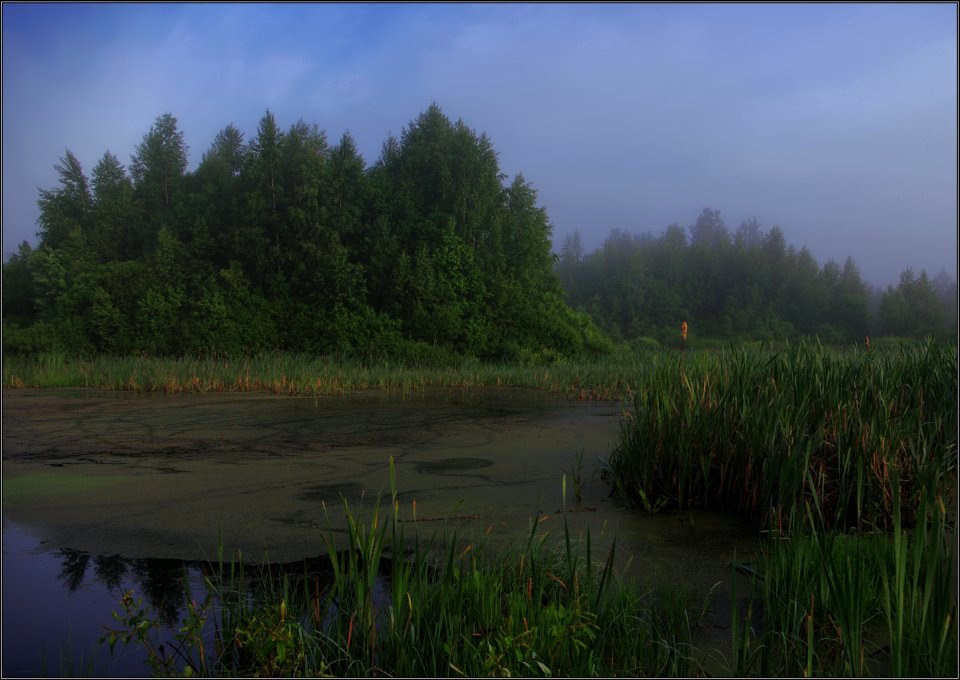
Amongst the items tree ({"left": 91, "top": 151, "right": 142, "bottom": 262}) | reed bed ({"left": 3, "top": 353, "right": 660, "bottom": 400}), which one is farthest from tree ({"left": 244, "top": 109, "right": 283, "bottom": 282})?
reed bed ({"left": 3, "top": 353, "right": 660, "bottom": 400})

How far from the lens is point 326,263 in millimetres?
22688

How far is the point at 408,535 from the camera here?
12.5 feet

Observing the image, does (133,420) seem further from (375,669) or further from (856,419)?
(856,419)

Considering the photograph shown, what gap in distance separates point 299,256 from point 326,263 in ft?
3.29

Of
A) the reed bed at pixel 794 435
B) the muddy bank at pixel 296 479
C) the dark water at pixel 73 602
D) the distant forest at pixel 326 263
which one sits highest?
the distant forest at pixel 326 263

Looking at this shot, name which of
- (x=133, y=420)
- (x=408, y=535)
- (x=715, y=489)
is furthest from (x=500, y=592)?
(x=133, y=420)

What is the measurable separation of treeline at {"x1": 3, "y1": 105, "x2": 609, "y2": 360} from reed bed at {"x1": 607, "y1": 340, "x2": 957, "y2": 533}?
51.8 ft

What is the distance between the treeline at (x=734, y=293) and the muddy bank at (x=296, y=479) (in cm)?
692

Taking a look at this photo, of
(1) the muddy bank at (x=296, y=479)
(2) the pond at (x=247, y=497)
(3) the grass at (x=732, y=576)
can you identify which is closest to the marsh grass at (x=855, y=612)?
(3) the grass at (x=732, y=576)

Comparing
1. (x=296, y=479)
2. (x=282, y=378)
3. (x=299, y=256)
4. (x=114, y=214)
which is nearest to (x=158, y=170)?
(x=114, y=214)

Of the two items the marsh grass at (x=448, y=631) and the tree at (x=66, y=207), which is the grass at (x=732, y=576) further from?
the tree at (x=66, y=207)

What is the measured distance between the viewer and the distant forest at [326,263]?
68.5 feet

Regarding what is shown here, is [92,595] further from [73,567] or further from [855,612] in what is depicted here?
[855,612]

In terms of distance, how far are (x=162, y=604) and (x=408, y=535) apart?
1249mm
